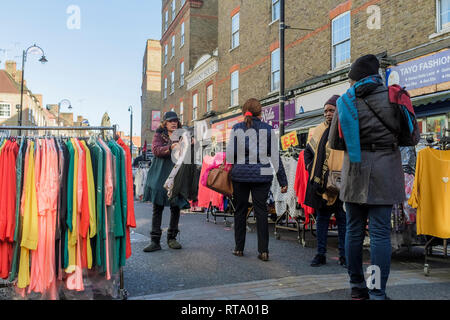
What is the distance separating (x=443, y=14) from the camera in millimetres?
9938

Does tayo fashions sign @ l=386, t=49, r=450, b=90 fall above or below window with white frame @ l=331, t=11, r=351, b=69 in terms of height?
below

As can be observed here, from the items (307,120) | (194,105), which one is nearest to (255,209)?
(307,120)

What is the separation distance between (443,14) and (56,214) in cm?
1034

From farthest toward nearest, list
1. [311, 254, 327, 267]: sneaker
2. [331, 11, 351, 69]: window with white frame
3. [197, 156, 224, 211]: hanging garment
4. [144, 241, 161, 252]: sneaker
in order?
1. [331, 11, 351, 69]: window with white frame
2. [197, 156, 224, 211]: hanging garment
3. [144, 241, 161, 252]: sneaker
4. [311, 254, 327, 267]: sneaker

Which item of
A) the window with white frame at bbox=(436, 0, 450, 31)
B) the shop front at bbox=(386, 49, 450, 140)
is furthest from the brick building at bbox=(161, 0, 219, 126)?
the window with white frame at bbox=(436, 0, 450, 31)

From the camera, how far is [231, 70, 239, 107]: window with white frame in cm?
2130

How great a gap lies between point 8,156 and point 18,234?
0.63 m

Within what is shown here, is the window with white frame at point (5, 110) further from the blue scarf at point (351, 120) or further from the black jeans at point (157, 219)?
the blue scarf at point (351, 120)

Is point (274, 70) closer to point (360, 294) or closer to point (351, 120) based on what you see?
point (351, 120)

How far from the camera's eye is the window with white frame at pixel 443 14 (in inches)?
386

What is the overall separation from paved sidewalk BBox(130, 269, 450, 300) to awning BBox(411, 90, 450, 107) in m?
6.42

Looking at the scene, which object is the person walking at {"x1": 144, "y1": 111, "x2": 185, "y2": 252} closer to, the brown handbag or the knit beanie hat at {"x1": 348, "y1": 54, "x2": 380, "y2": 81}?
the brown handbag
